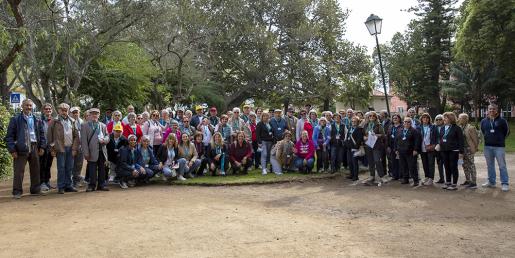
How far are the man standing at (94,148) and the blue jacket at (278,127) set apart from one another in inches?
188

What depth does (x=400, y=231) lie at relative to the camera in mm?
6520

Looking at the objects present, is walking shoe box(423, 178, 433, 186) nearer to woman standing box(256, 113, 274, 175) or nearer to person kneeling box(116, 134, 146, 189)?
woman standing box(256, 113, 274, 175)

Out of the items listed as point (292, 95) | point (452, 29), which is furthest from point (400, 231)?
point (452, 29)

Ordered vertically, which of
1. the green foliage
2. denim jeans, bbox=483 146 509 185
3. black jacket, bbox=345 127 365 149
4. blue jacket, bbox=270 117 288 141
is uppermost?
the green foliage

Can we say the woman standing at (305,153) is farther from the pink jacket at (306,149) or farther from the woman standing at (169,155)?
the woman standing at (169,155)

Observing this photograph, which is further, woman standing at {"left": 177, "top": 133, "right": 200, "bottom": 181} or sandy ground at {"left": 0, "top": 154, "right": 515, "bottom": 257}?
woman standing at {"left": 177, "top": 133, "right": 200, "bottom": 181}

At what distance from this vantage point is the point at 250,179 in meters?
11.6

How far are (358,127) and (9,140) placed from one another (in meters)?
8.04

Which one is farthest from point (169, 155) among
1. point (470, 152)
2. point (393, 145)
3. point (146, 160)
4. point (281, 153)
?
point (470, 152)

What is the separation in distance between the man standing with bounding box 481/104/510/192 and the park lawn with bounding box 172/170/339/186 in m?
3.92

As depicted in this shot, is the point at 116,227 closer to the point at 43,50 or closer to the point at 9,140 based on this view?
the point at 9,140

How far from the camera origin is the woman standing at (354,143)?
11.4 meters

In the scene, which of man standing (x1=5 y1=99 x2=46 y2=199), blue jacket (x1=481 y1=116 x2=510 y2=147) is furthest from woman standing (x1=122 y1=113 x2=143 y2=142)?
blue jacket (x1=481 y1=116 x2=510 y2=147)

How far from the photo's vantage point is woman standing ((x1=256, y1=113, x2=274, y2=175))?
1281 cm
